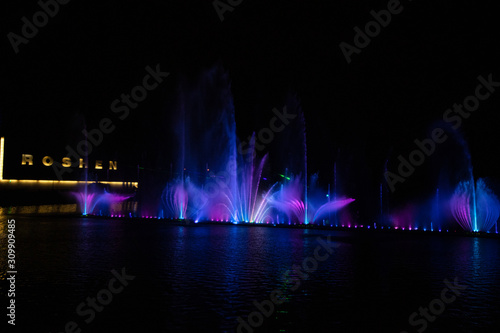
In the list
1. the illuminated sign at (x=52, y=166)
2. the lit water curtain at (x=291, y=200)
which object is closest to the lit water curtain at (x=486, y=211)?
the lit water curtain at (x=291, y=200)

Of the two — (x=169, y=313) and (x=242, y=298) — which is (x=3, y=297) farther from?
(x=242, y=298)

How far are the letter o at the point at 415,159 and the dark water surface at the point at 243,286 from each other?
25927 mm

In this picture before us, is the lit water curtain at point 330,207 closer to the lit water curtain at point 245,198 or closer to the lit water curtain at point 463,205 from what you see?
the lit water curtain at point 245,198

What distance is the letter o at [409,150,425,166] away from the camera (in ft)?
135

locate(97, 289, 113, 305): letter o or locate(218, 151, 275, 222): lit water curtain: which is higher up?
locate(218, 151, 275, 222): lit water curtain

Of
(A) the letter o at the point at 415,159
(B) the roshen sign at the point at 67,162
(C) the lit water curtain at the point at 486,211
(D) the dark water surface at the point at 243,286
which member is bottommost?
(D) the dark water surface at the point at 243,286

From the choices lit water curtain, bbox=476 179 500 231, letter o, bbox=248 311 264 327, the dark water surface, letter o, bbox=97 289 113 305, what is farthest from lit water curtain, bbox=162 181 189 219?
A: letter o, bbox=248 311 264 327

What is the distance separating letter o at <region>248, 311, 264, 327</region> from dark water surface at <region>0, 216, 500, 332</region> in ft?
0.15

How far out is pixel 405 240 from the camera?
62.8 feet

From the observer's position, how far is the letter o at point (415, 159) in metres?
41.1

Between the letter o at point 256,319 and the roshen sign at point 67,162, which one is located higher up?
the roshen sign at point 67,162

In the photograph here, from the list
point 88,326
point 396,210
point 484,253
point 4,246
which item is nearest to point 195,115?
point 396,210

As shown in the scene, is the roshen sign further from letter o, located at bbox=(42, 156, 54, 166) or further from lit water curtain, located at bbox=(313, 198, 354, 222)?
lit water curtain, located at bbox=(313, 198, 354, 222)

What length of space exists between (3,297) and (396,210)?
1216 inches
